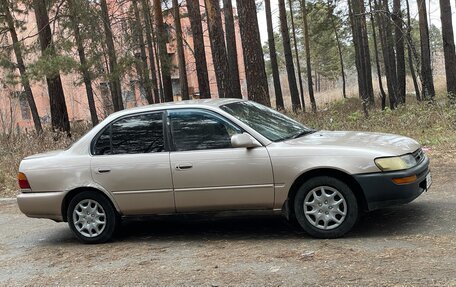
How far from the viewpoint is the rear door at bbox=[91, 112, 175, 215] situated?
5.77 metres

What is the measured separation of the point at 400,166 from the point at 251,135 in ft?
5.28

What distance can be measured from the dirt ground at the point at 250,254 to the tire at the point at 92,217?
15 centimetres

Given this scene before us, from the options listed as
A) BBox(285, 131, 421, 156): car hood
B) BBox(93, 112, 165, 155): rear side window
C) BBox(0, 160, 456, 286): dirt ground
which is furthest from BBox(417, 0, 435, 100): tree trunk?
BBox(93, 112, 165, 155): rear side window

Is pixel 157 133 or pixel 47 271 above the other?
pixel 157 133

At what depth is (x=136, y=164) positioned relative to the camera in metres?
5.83

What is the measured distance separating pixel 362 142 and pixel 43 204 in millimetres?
3947

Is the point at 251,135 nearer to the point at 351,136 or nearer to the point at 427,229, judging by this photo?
the point at 351,136


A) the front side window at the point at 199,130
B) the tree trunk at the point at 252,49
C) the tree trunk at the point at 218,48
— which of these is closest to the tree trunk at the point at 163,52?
the tree trunk at the point at 218,48

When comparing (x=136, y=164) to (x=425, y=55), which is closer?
(x=136, y=164)

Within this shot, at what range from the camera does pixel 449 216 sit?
226 inches

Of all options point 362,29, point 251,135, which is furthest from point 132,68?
point 251,135

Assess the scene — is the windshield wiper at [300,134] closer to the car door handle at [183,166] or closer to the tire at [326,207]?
the tire at [326,207]

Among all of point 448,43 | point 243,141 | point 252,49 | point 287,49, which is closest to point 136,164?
point 243,141

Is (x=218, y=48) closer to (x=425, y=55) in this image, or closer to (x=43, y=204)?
(x=425, y=55)
